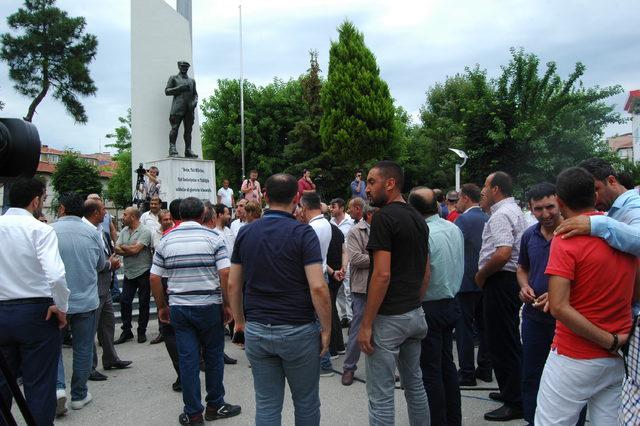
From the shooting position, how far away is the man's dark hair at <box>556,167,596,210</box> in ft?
8.87

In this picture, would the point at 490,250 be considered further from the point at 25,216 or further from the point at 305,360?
the point at 25,216

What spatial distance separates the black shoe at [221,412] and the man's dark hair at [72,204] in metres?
2.25

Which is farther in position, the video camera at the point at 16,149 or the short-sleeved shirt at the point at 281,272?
the short-sleeved shirt at the point at 281,272

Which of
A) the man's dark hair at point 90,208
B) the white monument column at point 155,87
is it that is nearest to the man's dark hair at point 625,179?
the man's dark hair at point 90,208

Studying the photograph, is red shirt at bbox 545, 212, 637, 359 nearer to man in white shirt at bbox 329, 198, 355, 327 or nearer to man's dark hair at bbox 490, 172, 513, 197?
man's dark hair at bbox 490, 172, 513, 197

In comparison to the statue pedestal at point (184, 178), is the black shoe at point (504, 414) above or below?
below

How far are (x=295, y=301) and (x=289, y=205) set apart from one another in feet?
2.05

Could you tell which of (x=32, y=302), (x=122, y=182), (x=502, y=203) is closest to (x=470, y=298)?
(x=502, y=203)

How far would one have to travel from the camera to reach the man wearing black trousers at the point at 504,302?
4.37 meters

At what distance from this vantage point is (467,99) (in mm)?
19828

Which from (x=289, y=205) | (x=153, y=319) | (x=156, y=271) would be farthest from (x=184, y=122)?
(x=289, y=205)

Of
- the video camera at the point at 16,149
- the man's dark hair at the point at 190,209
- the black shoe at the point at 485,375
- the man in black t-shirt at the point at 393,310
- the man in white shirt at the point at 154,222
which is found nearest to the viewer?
the video camera at the point at 16,149

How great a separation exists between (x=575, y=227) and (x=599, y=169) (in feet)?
3.32

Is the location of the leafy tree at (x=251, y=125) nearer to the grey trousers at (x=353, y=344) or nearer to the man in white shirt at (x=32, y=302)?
the grey trousers at (x=353, y=344)
